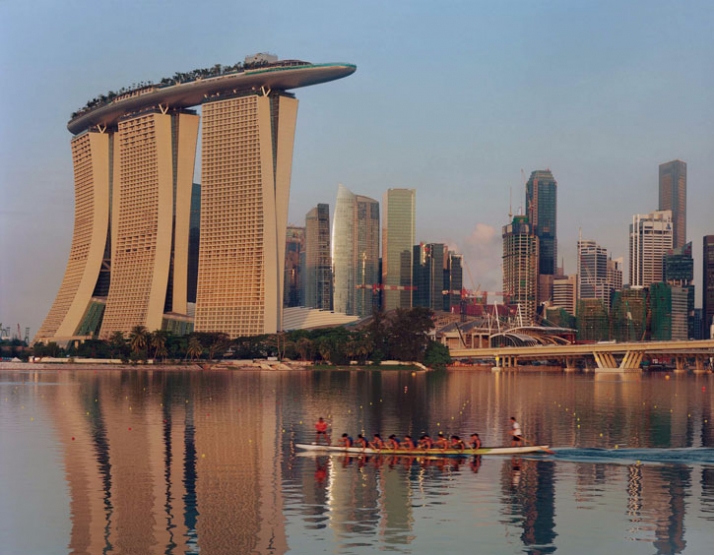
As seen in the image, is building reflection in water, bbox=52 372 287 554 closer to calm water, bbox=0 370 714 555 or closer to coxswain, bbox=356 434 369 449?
calm water, bbox=0 370 714 555

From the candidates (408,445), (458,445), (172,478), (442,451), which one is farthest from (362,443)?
(172,478)

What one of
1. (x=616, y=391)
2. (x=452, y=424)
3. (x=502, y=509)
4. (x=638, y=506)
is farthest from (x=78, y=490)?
(x=616, y=391)

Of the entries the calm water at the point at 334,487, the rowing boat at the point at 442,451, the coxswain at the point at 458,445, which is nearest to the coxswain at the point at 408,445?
the rowing boat at the point at 442,451

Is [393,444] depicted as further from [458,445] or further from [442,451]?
[458,445]

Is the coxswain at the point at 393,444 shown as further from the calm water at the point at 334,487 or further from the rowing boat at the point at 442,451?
the calm water at the point at 334,487

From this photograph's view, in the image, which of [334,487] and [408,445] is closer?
[334,487]

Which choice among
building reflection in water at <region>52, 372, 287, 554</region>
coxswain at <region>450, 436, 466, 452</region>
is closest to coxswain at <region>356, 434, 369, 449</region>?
building reflection in water at <region>52, 372, 287, 554</region>

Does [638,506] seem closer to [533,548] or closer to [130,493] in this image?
[533,548]

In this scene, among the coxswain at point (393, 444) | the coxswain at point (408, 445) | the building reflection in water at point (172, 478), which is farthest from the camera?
the coxswain at point (393, 444)
